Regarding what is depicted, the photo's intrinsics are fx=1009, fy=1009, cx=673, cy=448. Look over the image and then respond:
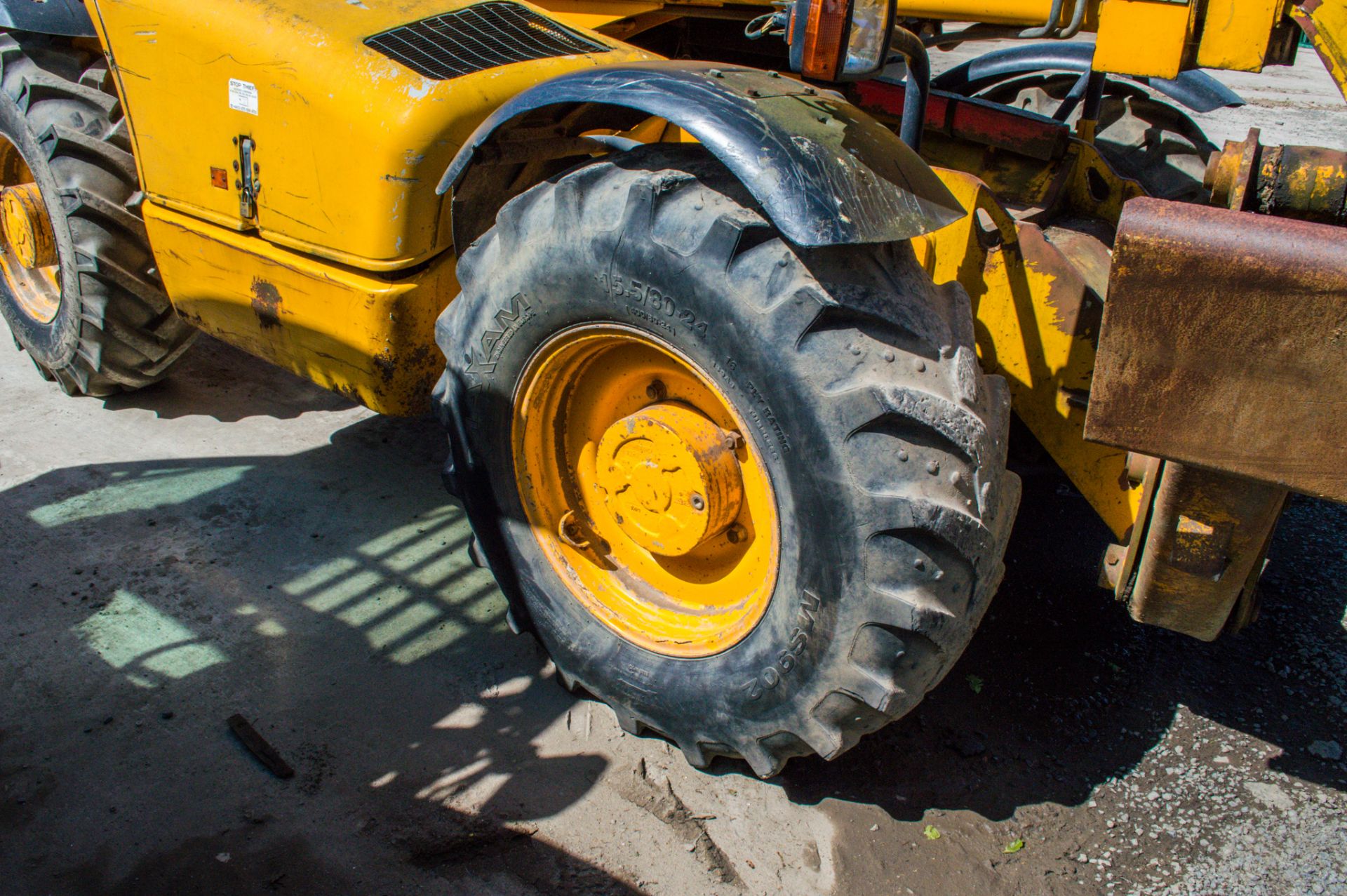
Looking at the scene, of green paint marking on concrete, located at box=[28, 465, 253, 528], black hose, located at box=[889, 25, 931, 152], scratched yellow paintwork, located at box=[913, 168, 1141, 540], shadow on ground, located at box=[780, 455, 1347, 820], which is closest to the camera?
black hose, located at box=[889, 25, 931, 152]

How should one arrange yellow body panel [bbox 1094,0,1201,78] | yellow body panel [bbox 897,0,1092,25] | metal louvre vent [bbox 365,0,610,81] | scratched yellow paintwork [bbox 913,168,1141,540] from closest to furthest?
yellow body panel [bbox 1094,0,1201,78], scratched yellow paintwork [bbox 913,168,1141,540], metal louvre vent [bbox 365,0,610,81], yellow body panel [bbox 897,0,1092,25]

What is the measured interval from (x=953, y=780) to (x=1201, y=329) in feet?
4.64

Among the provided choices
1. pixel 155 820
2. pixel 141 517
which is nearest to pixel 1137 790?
pixel 155 820

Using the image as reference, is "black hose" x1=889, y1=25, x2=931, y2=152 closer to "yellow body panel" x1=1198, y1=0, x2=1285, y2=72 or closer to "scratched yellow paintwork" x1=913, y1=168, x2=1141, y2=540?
"scratched yellow paintwork" x1=913, y1=168, x2=1141, y2=540

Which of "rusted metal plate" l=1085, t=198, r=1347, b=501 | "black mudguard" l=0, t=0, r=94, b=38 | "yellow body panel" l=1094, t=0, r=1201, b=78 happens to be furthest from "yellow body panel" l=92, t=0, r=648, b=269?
"rusted metal plate" l=1085, t=198, r=1347, b=501

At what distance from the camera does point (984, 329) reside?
2.52 m

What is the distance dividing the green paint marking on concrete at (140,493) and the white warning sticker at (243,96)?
4.65 feet

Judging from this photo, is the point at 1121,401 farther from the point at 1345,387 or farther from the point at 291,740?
the point at 291,740

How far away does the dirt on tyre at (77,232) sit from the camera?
3627 millimetres

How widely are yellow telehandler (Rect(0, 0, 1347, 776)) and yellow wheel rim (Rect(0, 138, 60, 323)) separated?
1.37 ft

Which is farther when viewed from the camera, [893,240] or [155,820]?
[155,820]

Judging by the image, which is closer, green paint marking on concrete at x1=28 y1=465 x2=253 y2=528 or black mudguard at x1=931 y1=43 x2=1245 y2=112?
green paint marking on concrete at x1=28 y1=465 x2=253 y2=528

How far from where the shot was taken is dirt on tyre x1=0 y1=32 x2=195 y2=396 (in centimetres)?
363

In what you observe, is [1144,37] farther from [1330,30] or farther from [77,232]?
[77,232]
